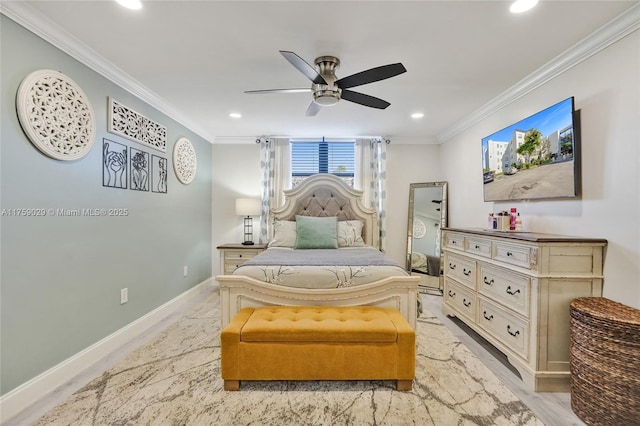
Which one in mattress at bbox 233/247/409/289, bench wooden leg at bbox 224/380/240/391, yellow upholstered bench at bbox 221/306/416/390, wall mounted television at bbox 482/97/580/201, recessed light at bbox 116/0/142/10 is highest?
recessed light at bbox 116/0/142/10

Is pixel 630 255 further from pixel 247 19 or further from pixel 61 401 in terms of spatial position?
pixel 61 401

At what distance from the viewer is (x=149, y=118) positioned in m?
2.94

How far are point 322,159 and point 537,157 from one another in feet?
9.65

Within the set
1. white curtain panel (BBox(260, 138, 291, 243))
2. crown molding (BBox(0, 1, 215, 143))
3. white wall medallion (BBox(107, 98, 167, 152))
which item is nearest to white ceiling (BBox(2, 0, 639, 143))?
crown molding (BBox(0, 1, 215, 143))

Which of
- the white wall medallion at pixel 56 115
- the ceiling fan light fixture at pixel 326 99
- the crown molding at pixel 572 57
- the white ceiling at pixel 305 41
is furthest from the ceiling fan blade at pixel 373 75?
the white wall medallion at pixel 56 115

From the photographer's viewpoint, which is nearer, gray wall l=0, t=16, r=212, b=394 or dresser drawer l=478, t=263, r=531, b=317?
gray wall l=0, t=16, r=212, b=394

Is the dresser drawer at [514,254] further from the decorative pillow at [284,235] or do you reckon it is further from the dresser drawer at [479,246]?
the decorative pillow at [284,235]

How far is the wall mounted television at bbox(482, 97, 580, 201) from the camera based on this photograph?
204 centimetres

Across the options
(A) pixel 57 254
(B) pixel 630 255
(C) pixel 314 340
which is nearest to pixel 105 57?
(A) pixel 57 254

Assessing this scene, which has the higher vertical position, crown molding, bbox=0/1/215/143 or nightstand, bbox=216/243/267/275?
crown molding, bbox=0/1/215/143

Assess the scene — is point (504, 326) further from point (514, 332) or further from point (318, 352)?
point (318, 352)

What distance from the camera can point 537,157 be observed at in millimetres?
2350

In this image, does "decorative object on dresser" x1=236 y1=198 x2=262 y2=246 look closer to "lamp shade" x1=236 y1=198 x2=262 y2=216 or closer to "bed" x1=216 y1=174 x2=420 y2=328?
"lamp shade" x1=236 y1=198 x2=262 y2=216

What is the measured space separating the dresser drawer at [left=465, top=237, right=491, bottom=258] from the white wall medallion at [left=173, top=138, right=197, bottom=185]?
3476 mm
